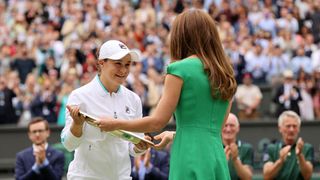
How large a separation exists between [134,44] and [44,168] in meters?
10.3

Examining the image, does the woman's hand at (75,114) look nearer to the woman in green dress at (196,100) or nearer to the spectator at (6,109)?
the woman in green dress at (196,100)

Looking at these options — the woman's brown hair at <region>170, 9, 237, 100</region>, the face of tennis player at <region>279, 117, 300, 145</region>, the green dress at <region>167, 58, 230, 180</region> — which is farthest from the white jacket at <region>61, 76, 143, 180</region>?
the face of tennis player at <region>279, 117, 300, 145</region>

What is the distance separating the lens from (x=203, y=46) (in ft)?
20.7

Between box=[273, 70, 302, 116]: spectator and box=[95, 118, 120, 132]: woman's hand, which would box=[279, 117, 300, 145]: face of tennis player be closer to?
box=[95, 118, 120, 132]: woman's hand

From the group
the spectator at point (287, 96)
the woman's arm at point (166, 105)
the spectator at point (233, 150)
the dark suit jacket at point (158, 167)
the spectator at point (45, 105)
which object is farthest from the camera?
the spectator at point (45, 105)

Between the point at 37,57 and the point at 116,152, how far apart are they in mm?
13792

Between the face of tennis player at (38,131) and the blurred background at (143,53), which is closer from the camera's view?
the face of tennis player at (38,131)

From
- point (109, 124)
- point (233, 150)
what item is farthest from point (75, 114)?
point (233, 150)

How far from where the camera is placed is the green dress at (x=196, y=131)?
6230 millimetres

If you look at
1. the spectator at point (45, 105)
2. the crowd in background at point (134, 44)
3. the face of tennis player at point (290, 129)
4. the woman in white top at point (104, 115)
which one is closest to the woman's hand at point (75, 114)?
the woman in white top at point (104, 115)

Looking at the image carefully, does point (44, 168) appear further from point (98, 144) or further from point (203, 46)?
point (203, 46)

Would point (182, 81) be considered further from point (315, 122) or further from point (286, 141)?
point (315, 122)

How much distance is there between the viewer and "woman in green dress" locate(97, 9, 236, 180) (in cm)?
624

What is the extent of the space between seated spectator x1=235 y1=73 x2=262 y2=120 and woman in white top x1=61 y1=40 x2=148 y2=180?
1036cm
